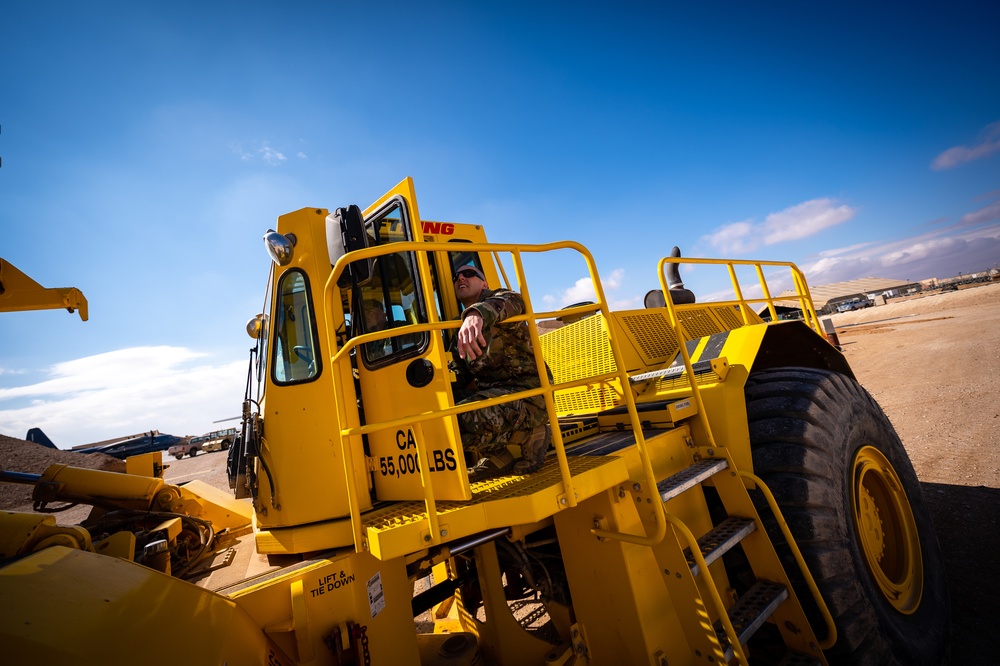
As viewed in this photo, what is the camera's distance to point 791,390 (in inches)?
126

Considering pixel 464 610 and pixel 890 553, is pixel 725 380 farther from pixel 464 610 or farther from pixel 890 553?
pixel 464 610

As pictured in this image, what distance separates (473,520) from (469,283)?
1406mm

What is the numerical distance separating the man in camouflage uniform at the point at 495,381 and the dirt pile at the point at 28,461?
678 inches

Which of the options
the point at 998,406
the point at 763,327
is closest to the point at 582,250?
the point at 763,327

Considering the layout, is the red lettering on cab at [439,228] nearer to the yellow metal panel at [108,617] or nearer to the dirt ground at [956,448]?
the yellow metal panel at [108,617]

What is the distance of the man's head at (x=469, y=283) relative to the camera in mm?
2730

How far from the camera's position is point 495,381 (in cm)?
258

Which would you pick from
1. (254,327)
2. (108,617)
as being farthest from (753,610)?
(254,327)

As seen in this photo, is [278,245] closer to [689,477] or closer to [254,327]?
[254,327]

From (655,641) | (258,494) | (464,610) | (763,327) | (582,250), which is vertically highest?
(582,250)

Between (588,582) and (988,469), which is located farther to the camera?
(988,469)

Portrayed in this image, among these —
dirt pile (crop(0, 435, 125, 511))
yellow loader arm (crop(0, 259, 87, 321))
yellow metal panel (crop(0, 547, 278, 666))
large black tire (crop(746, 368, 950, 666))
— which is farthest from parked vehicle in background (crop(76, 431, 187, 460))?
large black tire (crop(746, 368, 950, 666))

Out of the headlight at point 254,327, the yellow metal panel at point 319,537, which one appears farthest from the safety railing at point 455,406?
the headlight at point 254,327

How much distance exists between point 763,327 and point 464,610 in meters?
3.47
